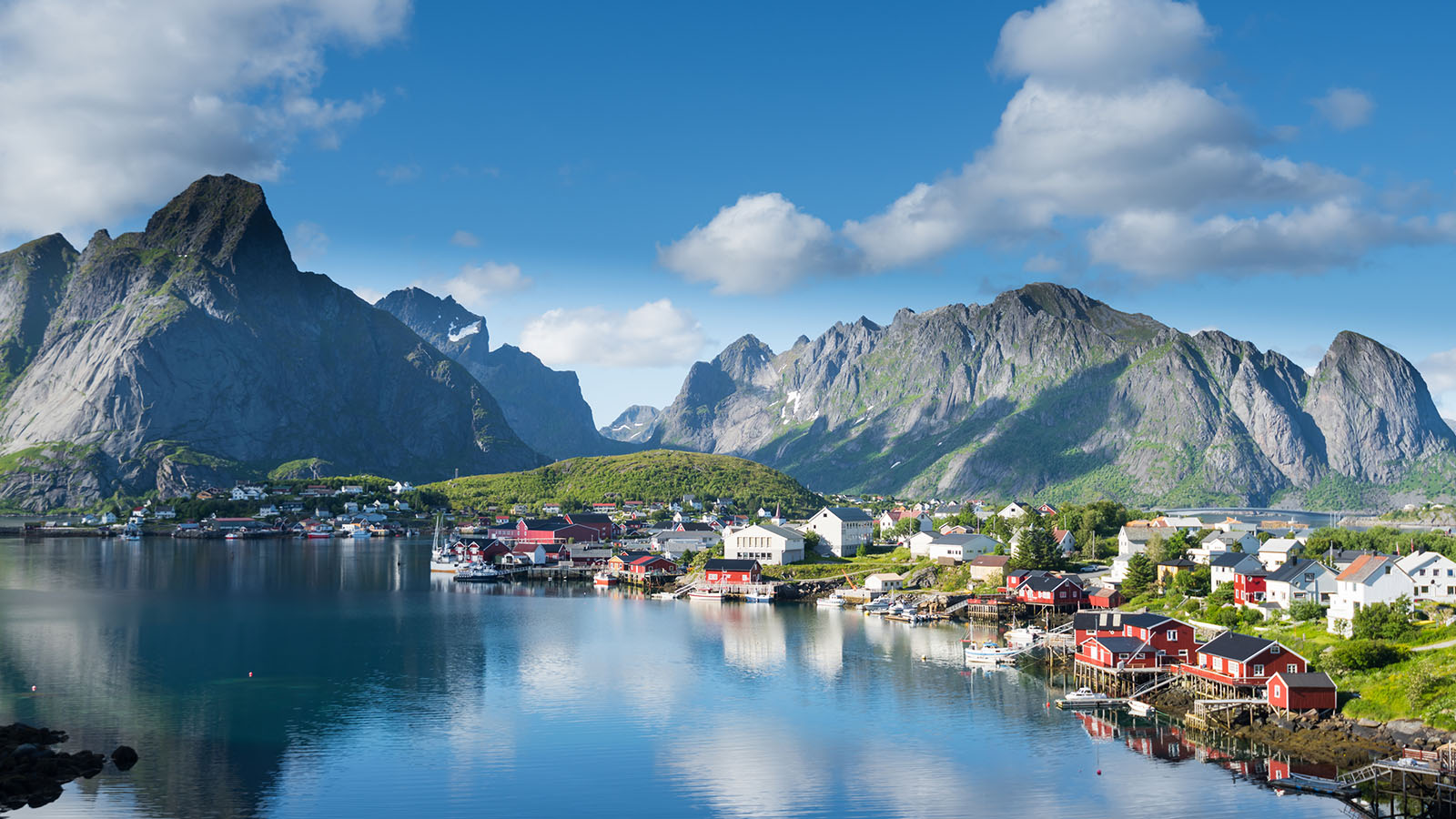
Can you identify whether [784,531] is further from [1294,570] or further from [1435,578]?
[1435,578]

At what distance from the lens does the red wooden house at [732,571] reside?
98.5m

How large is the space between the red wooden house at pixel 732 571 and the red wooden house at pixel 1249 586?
42.4 metres

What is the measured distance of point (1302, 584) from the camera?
63.9m

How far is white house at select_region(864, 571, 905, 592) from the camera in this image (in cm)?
9119

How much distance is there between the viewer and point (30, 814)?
3369 cm

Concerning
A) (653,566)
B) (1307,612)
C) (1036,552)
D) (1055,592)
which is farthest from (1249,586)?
(653,566)

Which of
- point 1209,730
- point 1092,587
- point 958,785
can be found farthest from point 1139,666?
point 1092,587

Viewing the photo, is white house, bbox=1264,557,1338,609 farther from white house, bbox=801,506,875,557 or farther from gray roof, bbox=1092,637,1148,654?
white house, bbox=801,506,875,557

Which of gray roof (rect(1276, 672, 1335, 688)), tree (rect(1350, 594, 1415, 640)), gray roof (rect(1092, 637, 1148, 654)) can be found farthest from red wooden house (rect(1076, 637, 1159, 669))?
gray roof (rect(1276, 672, 1335, 688))

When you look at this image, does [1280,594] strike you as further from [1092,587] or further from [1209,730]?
[1209,730]

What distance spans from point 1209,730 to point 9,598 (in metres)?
86.9

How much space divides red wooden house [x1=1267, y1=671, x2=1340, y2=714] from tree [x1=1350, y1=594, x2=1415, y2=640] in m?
7.01

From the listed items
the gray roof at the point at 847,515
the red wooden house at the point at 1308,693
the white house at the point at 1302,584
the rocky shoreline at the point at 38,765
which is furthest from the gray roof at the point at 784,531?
the rocky shoreline at the point at 38,765

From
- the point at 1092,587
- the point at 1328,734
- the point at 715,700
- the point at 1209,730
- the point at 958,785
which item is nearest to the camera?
the point at 958,785
